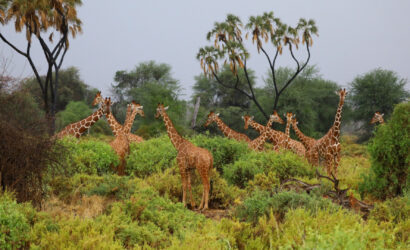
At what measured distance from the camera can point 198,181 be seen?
32.4ft

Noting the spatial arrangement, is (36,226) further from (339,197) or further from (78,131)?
(78,131)

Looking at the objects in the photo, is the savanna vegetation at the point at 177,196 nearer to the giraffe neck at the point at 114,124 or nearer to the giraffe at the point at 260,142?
the giraffe neck at the point at 114,124

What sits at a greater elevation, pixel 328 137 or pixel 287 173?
pixel 328 137

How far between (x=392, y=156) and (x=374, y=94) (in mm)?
26762

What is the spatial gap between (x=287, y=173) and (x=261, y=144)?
14.6 feet

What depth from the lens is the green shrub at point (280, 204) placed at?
6312mm

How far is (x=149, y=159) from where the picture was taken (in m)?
12.9

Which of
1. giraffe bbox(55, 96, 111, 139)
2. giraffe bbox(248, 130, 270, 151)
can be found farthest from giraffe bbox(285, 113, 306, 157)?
giraffe bbox(55, 96, 111, 139)

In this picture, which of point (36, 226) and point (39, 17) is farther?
point (39, 17)

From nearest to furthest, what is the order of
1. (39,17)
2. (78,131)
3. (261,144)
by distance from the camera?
(78,131), (261,144), (39,17)

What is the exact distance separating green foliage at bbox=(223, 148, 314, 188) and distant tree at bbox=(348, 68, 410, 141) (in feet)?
78.5

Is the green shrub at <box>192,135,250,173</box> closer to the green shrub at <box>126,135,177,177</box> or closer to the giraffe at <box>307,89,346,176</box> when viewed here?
the green shrub at <box>126,135,177,177</box>

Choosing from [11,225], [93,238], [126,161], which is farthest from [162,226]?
[126,161]

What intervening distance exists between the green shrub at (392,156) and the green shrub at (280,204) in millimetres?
3157
